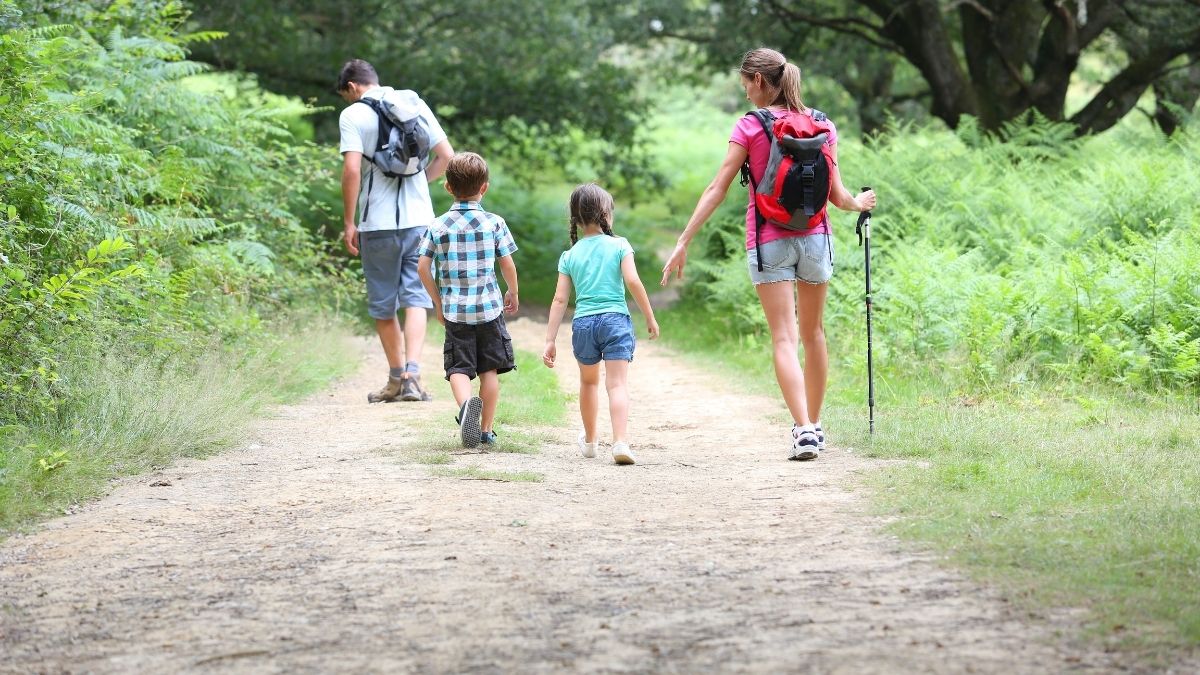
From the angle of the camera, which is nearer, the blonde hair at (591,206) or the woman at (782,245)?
the woman at (782,245)

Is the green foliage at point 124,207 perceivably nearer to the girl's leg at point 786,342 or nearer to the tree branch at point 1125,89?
the girl's leg at point 786,342

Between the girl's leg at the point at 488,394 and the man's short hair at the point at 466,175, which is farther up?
the man's short hair at the point at 466,175

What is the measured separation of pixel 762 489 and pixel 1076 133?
15.4m

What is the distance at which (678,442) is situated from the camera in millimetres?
7770

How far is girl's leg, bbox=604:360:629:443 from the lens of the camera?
689 centimetres

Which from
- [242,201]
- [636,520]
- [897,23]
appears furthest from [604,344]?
[897,23]

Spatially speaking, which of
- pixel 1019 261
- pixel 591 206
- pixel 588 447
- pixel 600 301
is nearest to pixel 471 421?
pixel 588 447

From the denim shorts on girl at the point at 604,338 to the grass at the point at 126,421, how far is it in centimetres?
213

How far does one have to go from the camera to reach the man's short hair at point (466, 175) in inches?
284

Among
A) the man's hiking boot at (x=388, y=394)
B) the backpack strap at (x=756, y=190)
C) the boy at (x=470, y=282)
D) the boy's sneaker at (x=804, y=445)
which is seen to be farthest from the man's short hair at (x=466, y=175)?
the man's hiking boot at (x=388, y=394)

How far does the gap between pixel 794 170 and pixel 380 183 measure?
356 cm

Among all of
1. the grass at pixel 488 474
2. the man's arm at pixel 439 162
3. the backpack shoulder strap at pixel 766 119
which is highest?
the man's arm at pixel 439 162

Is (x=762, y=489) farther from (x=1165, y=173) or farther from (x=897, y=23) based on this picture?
(x=897, y=23)

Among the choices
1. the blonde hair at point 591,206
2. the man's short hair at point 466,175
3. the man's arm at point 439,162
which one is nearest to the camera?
the blonde hair at point 591,206
